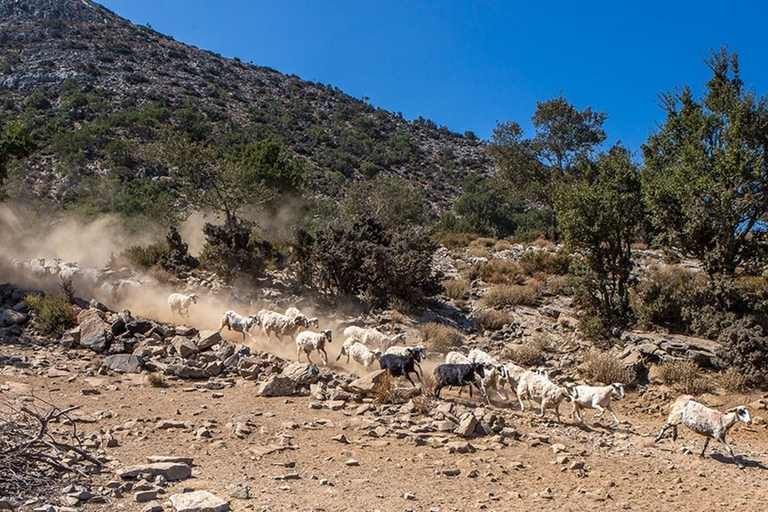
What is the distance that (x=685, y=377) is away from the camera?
41.2ft

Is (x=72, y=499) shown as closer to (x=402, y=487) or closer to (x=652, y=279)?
(x=402, y=487)

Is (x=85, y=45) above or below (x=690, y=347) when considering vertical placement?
above

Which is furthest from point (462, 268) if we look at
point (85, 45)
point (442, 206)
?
point (85, 45)

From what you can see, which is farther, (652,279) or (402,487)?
(652,279)

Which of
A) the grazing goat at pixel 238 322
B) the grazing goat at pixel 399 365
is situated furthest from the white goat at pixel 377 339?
the grazing goat at pixel 238 322

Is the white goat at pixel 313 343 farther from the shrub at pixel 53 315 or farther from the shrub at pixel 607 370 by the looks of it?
the shrub at pixel 607 370

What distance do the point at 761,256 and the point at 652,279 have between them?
386cm

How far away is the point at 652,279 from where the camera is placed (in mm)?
18766

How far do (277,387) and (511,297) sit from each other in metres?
10.2

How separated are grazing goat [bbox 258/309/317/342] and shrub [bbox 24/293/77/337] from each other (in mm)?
4799

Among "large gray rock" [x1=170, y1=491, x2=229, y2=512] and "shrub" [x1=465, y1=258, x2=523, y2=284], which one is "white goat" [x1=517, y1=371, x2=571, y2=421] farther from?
"shrub" [x1=465, y1=258, x2=523, y2=284]

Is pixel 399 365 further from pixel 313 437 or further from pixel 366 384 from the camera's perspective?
pixel 313 437

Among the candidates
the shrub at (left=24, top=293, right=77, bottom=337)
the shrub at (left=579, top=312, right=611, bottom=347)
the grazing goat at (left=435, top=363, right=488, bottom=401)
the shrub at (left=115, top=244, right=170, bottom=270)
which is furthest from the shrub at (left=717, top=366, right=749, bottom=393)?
the shrub at (left=115, top=244, right=170, bottom=270)

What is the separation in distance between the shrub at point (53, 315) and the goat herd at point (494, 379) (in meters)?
4.84
